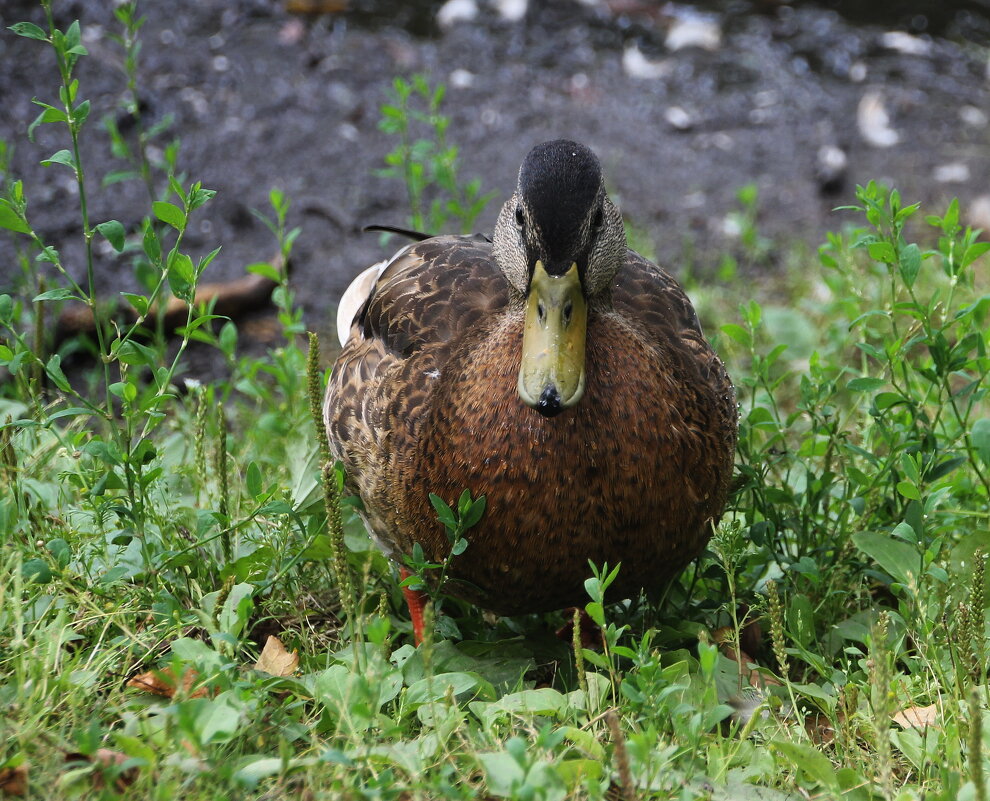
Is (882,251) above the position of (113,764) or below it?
above

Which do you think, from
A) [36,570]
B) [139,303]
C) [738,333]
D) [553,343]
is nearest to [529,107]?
[738,333]

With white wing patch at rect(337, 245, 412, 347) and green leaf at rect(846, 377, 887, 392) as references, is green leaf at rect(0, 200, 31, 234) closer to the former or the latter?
white wing patch at rect(337, 245, 412, 347)

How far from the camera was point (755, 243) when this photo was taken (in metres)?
5.05

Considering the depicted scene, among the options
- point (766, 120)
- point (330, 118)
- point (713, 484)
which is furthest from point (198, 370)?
point (766, 120)

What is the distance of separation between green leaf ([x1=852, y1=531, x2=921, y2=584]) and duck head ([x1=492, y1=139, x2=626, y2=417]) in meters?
0.81

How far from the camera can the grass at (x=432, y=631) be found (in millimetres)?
1906

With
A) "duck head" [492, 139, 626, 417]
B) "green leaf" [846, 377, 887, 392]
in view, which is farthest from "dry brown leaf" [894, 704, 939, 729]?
"duck head" [492, 139, 626, 417]

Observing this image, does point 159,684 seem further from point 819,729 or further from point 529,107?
point 529,107

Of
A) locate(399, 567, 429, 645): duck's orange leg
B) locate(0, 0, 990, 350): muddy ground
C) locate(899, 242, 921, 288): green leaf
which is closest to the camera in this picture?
locate(899, 242, 921, 288): green leaf

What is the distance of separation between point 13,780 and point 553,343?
1.31 metres

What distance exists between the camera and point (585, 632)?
9.45ft

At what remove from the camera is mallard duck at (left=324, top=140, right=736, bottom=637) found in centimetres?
237

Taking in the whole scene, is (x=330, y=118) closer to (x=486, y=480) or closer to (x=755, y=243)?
(x=755, y=243)

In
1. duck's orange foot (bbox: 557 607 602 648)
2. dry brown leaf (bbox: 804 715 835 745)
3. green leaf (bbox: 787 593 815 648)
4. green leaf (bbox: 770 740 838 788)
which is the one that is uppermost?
green leaf (bbox: 770 740 838 788)
